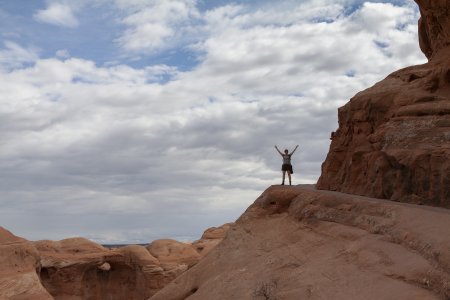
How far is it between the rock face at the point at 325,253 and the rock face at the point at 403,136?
3.71 ft

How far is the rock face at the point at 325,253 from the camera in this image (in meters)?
7.30

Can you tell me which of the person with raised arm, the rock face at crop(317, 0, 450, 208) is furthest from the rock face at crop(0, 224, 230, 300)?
the rock face at crop(317, 0, 450, 208)

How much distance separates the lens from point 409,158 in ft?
37.8

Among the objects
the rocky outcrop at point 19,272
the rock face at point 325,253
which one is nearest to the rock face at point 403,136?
the rock face at point 325,253

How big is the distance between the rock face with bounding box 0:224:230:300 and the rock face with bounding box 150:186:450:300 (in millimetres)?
18419

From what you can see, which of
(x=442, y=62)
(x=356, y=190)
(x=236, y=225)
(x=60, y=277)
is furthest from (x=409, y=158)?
(x=60, y=277)

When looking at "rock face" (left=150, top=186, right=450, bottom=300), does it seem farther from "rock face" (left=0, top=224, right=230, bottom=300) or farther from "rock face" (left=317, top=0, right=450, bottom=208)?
"rock face" (left=0, top=224, right=230, bottom=300)

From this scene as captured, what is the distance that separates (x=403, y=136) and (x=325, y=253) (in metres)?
4.12

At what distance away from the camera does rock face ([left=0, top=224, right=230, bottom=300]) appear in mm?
33659

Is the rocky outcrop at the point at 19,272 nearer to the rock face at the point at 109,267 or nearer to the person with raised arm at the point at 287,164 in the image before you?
the rock face at the point at 109,267

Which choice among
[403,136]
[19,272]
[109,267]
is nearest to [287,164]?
[403,136]

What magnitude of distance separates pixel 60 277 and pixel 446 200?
28080 mm

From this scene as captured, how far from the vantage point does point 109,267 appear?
39.2m

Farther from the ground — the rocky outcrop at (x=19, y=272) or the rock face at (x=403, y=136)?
the rock face at (x=403, y=136)
